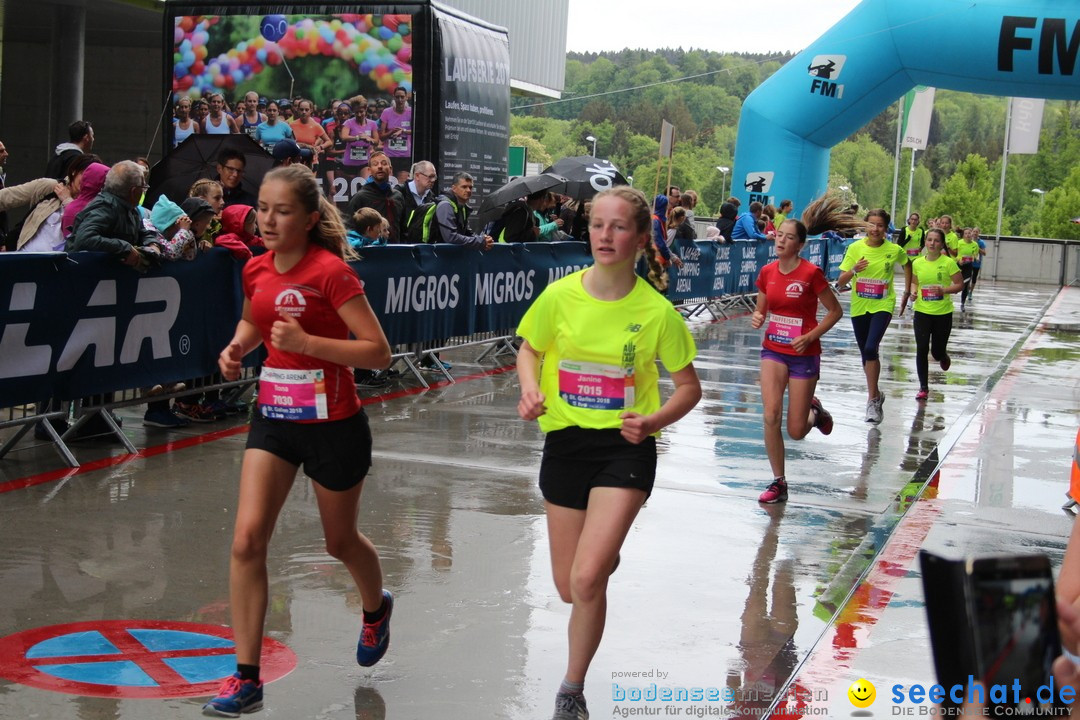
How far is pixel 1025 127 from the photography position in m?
49.8

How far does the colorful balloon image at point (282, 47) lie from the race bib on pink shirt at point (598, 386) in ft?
36.4

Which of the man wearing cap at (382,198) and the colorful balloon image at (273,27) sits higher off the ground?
the colorful balloon image at (273,27)

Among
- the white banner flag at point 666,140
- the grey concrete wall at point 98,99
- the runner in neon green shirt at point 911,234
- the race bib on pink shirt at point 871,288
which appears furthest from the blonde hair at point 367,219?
the runner in neon green shirt at point 911,234

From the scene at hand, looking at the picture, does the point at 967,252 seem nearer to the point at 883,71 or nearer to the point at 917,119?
the point at 883,71

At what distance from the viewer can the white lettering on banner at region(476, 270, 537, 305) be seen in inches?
543

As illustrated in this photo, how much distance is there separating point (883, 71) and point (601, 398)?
64.4 ft

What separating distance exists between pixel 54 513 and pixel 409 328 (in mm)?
5547

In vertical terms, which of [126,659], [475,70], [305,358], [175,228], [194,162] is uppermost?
[475,70]

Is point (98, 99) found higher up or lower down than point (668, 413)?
higher up

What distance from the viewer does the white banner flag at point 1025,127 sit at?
49188mm

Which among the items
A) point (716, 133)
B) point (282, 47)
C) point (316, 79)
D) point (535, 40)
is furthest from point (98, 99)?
point (716, 133)

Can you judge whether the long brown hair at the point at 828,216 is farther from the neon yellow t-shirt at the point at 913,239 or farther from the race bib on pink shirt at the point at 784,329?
the neon yellow t-shirt at the point at 913,239

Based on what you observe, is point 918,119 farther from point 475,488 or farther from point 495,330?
point 475,488

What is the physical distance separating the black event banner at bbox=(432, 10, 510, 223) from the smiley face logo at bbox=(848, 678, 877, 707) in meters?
11.2
